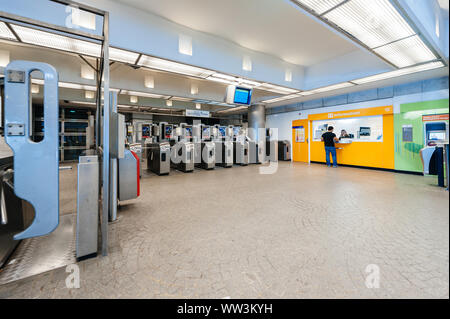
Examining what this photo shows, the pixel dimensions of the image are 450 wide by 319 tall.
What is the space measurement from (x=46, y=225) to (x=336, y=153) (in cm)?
825

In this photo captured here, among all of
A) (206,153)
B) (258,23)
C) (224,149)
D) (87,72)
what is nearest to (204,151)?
(206,153)

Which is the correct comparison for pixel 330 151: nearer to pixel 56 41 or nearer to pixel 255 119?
pixel 255 119

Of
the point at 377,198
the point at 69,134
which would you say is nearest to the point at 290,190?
the point at 377,198

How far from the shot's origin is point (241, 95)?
5527 mm

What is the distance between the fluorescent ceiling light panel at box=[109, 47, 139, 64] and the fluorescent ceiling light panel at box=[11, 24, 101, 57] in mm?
233

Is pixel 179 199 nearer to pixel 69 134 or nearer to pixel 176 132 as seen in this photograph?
pixel 176 132

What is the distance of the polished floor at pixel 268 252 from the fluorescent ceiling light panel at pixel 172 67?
2.73 meters

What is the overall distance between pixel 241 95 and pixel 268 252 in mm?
4482

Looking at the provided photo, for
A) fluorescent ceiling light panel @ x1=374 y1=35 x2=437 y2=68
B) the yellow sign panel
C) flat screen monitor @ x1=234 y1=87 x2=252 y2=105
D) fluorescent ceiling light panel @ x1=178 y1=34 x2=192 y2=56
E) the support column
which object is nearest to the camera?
fluorescent ceiling light panel @ x1=374 y1=35 x2=437 y2=68

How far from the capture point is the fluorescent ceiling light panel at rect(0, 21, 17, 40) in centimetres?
302

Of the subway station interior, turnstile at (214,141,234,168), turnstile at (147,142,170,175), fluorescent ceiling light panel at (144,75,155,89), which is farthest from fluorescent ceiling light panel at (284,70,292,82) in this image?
fluorescent ceiling light panel at (144,75,155,89)

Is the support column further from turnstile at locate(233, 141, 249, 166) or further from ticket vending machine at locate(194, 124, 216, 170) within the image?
ticket vending machine at locate(194, 124, 216, 170)

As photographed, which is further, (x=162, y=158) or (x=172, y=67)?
(x=162, y=158)

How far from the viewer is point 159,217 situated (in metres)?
2.62
